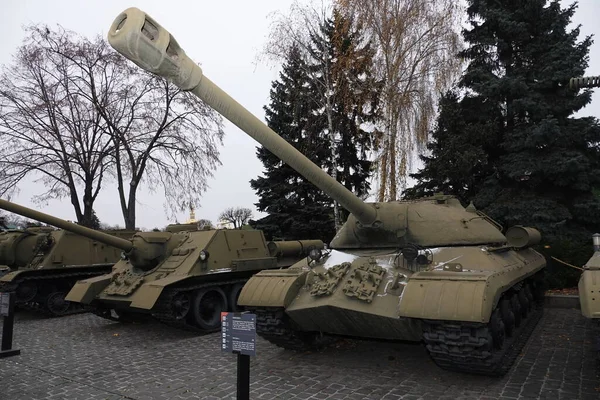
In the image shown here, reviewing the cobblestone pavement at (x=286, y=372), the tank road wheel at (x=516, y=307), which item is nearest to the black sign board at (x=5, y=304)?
the cobblestone pavement at (x=286, y=372)

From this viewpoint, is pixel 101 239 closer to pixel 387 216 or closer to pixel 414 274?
pixel 387 216

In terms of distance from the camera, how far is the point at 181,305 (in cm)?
915

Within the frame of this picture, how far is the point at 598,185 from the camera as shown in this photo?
14.1m

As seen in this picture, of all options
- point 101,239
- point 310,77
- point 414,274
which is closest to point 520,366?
point 414,274

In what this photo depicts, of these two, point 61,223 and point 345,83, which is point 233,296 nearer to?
point 61,223

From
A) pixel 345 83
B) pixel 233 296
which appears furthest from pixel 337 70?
pixel 233 296

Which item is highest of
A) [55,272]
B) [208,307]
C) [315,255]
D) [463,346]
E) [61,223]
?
[61,223]

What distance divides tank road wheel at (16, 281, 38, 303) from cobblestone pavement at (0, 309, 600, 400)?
3181 mm

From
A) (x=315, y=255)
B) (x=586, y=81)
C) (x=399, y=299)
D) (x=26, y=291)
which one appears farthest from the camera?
(x=26, y=291)

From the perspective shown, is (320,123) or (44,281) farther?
(320,123)

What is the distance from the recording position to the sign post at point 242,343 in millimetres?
4176

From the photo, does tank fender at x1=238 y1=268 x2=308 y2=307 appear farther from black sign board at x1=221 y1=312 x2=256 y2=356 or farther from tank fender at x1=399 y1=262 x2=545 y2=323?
black sign board at x1=221 y1=312 x2=256 y2=356

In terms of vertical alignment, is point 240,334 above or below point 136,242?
below

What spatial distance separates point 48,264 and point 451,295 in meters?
10.6
